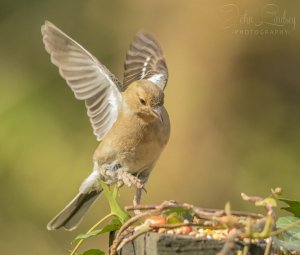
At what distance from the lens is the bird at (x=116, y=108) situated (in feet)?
16.3

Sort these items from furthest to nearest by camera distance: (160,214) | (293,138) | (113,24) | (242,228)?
(113,24)
(293,138)
(160,214)
(242,228)

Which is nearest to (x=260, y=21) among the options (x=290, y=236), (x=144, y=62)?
(x=144, y=62)

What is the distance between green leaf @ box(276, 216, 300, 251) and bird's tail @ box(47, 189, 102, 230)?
9.96 feet

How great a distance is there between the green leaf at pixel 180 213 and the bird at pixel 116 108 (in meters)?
2.34

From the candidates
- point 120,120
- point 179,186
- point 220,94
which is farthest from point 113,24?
point 120,120

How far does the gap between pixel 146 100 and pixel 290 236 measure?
2585mm

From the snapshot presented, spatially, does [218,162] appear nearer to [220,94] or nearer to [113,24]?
[220,94]

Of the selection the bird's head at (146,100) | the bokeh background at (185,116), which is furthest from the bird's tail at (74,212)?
the bokeh background at (185,116)

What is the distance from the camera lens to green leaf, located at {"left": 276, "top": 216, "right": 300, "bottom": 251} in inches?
92.4

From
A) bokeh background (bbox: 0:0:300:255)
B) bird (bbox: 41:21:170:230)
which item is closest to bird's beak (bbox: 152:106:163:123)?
bird (bbox: 41:21:170:230)

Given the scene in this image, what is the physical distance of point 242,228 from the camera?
2.21 metres

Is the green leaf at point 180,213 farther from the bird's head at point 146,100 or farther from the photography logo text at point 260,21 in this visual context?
the photography logo text at point 260,21

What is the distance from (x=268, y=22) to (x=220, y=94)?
0.99 metres

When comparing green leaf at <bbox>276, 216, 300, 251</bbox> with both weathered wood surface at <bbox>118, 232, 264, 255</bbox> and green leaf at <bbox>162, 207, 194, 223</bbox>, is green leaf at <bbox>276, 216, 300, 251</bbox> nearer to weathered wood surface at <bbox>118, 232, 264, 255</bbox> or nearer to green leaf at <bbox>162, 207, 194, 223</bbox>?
weathered wood surface at <bbox>118, 232, 264, 255</bbox>
